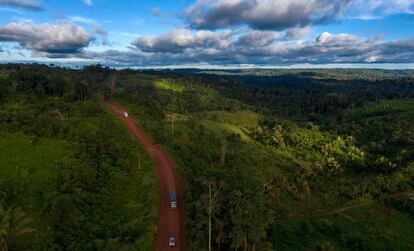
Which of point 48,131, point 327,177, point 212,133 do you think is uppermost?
point 48,131

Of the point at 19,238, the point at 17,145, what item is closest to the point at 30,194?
the point at 19,238

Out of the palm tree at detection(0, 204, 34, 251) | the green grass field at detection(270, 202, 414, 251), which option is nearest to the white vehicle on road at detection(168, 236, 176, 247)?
the palm tree at detection(0, 204, 34, 251)

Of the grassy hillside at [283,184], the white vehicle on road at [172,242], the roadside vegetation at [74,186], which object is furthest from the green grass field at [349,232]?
the roadside vegetation at [74,186]

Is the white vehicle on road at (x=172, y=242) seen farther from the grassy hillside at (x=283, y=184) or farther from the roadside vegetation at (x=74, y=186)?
the grassy hillside at (x=283, y=184)

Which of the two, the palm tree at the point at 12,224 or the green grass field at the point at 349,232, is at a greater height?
the palm tree at the point at 12,224

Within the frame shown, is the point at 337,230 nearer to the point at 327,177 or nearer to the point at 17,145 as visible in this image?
the point at 327,177

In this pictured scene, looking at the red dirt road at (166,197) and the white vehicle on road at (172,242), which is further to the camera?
the red dirt road at (166,197)
